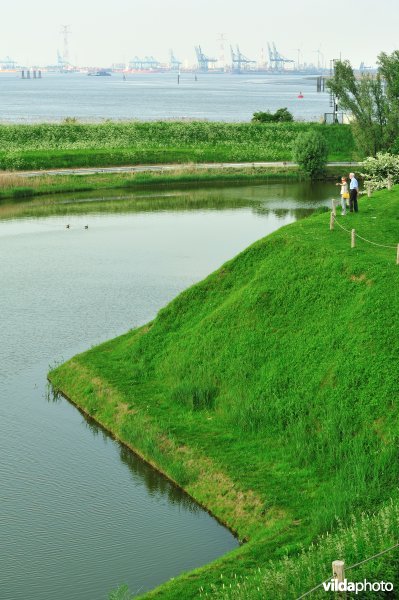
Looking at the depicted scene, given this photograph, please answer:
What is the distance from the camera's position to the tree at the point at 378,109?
4087 inches

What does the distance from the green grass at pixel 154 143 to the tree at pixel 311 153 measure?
22.8ft

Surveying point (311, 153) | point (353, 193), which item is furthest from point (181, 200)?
point (353, 193)

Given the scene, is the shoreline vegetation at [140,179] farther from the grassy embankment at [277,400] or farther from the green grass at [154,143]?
the grassy embankment at [277,400]

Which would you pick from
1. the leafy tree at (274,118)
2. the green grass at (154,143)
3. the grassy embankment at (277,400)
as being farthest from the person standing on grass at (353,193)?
the leafy tree at (274,118)

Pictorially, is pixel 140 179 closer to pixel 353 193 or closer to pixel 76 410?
pixel 353 193

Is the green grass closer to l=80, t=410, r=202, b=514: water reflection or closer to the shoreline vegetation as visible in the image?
the shoreline vegetation

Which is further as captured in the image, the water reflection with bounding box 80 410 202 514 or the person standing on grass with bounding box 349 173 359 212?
the person standing on grass with bounding box 349 173 359 212

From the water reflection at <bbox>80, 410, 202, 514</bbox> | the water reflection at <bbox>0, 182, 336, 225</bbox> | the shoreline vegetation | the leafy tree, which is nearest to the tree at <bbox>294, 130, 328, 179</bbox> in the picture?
the shoreline vegetation

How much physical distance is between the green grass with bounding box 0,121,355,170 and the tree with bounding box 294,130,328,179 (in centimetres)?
695

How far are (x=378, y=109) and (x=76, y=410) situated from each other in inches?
2922

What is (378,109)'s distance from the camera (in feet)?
346

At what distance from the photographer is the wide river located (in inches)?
1132

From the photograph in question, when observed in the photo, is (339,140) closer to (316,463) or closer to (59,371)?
(59,371)

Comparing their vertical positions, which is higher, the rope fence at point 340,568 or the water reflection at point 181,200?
the water reflection at point 181,200
